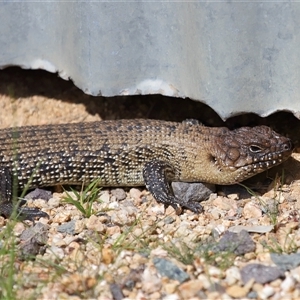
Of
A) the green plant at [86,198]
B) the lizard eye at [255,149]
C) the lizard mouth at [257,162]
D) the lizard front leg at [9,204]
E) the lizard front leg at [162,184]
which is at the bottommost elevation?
the lizard front leg at [9,204]

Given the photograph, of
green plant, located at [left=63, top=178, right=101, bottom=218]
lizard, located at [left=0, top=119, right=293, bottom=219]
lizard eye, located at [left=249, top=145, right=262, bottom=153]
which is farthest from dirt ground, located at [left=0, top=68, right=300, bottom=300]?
lizard eye, located at [left=249, top=145, right=262, bottom=153]

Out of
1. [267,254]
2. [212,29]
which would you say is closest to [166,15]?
[212,29]

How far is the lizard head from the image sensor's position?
5.39 metres

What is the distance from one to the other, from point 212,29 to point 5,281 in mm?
2443

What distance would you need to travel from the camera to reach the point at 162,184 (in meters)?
5.58

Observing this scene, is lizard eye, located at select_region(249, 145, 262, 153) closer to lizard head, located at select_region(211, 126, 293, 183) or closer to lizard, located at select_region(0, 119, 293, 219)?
lizard head, located at select_region(211, 126, 293, 183)

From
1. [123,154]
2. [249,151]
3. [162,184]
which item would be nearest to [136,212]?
[162,184]

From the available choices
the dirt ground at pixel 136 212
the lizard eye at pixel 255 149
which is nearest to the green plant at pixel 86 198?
the dirt ground at pixel 136 212

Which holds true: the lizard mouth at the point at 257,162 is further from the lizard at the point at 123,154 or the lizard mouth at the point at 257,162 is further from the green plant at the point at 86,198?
the green plant at the point at 86,198

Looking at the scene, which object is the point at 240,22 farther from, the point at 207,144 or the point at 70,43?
the point at 70,43

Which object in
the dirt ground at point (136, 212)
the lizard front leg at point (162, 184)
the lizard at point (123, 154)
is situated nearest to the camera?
the dirt ground at point (136, 212)

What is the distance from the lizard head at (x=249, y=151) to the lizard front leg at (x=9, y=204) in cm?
161

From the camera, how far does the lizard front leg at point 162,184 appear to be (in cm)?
532

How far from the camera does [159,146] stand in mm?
5785
